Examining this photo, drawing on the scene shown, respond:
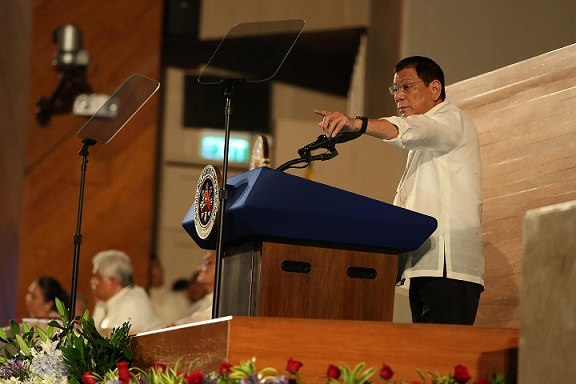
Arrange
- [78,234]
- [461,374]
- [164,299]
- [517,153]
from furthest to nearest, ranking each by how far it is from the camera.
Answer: [164,299], [517,153], [78,234], [461,374]

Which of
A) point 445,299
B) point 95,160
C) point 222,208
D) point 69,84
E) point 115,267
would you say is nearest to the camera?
point 222,208


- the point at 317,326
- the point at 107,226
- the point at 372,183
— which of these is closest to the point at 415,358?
the point at 317,326

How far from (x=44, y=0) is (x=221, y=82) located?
7521 mm

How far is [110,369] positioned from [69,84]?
7.27m

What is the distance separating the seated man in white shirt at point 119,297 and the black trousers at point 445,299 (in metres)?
3.29

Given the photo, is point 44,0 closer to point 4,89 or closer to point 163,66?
point 163,66

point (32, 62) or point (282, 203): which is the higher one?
point (32, 62)

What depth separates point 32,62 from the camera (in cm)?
1038

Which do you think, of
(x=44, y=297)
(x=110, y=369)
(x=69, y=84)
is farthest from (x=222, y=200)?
(x=69, y=84)

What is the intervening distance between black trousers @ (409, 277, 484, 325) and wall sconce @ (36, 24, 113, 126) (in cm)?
702

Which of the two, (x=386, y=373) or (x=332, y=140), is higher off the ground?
(x=332, y=140)

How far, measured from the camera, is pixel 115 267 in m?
6.82

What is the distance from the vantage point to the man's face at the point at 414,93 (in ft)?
11.6

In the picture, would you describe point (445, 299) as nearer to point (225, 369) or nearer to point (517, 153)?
point (225, 369)
